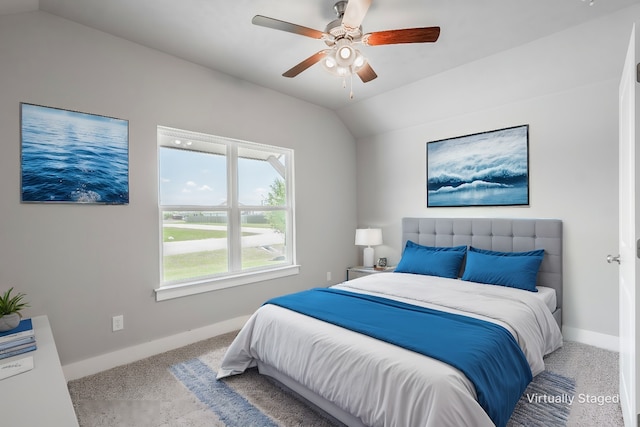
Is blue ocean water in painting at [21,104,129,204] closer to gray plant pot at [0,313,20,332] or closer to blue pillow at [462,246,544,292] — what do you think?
gray plant pot at [0,313,20,332]

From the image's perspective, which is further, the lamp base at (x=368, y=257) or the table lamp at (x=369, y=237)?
the lamp base at (x=368, y=257)

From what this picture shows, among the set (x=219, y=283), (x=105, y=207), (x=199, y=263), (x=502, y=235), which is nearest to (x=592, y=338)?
(x=502, y=235)

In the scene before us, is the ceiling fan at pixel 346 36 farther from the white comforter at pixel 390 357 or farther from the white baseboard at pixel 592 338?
the white baseboard at pixel 592 338

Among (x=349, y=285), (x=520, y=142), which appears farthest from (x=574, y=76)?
(x=349, y=285)

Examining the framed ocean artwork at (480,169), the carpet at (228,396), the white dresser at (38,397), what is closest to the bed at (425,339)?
the carpet at (228,396)

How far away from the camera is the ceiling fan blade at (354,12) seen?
70.2 inches

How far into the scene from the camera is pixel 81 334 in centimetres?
249

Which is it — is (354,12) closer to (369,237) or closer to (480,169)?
(480,169)

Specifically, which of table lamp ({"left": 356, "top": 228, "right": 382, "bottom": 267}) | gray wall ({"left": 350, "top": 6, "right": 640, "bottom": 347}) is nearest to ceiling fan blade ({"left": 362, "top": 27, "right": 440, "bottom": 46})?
gray wall ({"left": 350, "top": 6, "right": 640, "bottom": 347})

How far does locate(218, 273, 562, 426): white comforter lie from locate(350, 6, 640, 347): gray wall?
689 millimetres

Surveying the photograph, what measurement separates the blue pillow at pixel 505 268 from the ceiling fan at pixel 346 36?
221 cm

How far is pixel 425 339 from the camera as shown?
177 centimetres

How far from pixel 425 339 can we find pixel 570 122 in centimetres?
274

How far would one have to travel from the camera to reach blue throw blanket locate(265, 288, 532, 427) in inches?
61.4
